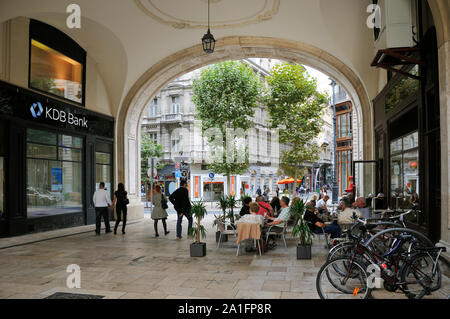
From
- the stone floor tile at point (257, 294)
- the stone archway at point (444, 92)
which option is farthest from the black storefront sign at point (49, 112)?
the stone archway at point (444, 92)

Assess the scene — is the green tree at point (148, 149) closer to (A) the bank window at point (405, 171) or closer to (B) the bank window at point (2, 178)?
(B) the bank window at point (2, 178)

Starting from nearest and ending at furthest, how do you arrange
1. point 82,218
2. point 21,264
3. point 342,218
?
point 21,264, point 342,218, point 82,218

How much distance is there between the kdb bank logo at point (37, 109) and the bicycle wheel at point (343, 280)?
9.74m

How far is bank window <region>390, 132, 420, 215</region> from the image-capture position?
8.51m

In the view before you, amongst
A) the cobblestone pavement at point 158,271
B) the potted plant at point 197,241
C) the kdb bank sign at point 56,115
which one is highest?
the kdb bank sign at point 56,115

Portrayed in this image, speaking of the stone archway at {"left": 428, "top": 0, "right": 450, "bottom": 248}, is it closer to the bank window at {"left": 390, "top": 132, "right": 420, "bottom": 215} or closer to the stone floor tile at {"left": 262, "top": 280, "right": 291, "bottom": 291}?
the bank window at {"left": 390, "top": 132, "right": 420, "bottom": 215}

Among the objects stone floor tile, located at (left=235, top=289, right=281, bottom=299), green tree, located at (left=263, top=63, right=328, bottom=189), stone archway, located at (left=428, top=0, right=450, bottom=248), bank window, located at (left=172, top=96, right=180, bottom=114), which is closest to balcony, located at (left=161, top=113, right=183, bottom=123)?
bank window, located at (left=172, top=96, right=180, bottom=114)

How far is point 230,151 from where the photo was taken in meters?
28.6

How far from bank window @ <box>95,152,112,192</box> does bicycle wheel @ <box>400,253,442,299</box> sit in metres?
12.2

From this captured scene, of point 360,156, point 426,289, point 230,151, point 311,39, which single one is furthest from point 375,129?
point 230,151

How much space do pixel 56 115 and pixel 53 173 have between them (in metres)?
1.83

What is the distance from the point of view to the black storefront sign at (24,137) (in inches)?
401
